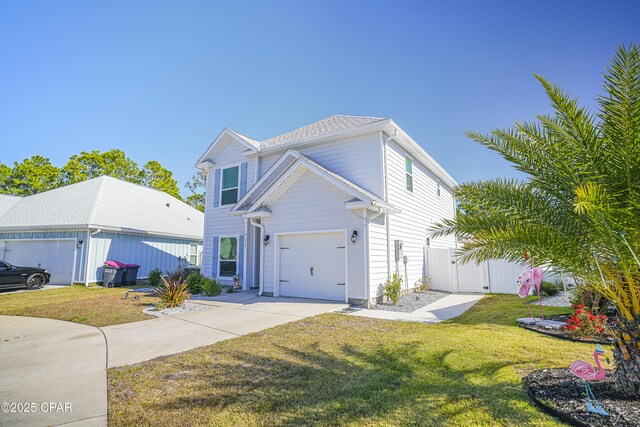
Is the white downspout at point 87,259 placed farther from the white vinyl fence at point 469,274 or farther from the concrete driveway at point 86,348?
the white vinyl fence at point 469,274

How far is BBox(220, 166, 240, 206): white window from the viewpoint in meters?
14.5

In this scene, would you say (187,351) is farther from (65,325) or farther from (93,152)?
(93,152)

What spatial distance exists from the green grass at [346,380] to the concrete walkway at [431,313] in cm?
147

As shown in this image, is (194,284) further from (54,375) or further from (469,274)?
(469,274)

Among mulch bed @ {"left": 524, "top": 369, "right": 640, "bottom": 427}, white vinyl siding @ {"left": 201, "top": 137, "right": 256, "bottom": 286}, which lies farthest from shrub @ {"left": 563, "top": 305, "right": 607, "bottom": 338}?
white vinyl siding @ {"left": 201, "top": 137, "right": 256, "bottom": 286}

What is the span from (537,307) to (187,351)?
9.13 m

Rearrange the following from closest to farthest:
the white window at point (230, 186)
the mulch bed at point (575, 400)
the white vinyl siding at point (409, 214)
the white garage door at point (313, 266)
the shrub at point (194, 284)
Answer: the mulch bed at point (575, 400)
the white garage door at point (313, 266)
the white vinyl siding at point (409, 214)
the shrub at point (194, 284)
the white window at point (230, 186)

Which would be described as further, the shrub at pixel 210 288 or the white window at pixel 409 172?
the white window at pixel 409 172

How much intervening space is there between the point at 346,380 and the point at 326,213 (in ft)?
22.6

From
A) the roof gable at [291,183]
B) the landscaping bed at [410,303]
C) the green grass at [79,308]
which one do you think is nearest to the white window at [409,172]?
the roof gable at [291,183]

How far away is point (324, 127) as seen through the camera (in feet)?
43.0

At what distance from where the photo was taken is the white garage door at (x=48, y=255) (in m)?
16.2

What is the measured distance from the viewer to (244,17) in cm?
1109

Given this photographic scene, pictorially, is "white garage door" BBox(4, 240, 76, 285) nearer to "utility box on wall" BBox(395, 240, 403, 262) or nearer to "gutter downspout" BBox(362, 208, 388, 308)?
"gutter downspout" BBox(362, 208, 388, 308)
